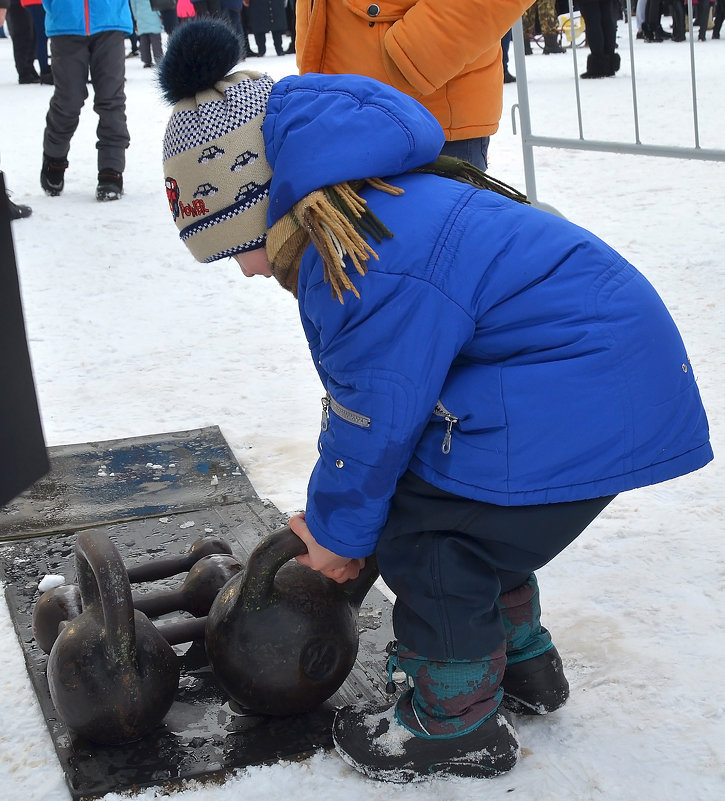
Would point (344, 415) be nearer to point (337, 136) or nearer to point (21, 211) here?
point (337, 136)

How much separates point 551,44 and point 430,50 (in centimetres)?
1179

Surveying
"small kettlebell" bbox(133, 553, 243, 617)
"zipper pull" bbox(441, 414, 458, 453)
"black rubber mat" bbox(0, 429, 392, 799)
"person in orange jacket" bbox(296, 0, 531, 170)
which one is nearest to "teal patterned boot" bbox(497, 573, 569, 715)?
"black rubber mat" bbox(0, 429, 392, 799)

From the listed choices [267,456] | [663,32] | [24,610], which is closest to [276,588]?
[24,610]

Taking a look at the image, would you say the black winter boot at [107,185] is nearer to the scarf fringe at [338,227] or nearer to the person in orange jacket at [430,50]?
the person in orange jacket at [430,50]

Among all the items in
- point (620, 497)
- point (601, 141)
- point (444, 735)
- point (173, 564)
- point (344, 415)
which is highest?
point (344, 415)

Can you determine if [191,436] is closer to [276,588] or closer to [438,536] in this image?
[276,588]

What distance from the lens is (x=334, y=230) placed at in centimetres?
148

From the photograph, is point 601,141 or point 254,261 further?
point 601,141

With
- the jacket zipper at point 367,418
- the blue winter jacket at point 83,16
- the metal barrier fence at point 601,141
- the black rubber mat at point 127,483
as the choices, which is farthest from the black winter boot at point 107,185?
the jacket zipper at point 367,418

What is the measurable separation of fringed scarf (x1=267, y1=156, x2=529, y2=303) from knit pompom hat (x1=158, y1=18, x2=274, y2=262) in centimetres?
6

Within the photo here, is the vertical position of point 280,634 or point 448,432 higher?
point 448,432

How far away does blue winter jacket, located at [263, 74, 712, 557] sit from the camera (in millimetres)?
1503

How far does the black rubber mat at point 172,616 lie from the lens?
1.66m

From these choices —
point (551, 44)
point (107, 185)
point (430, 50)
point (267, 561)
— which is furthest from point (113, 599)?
point (551, 44)
